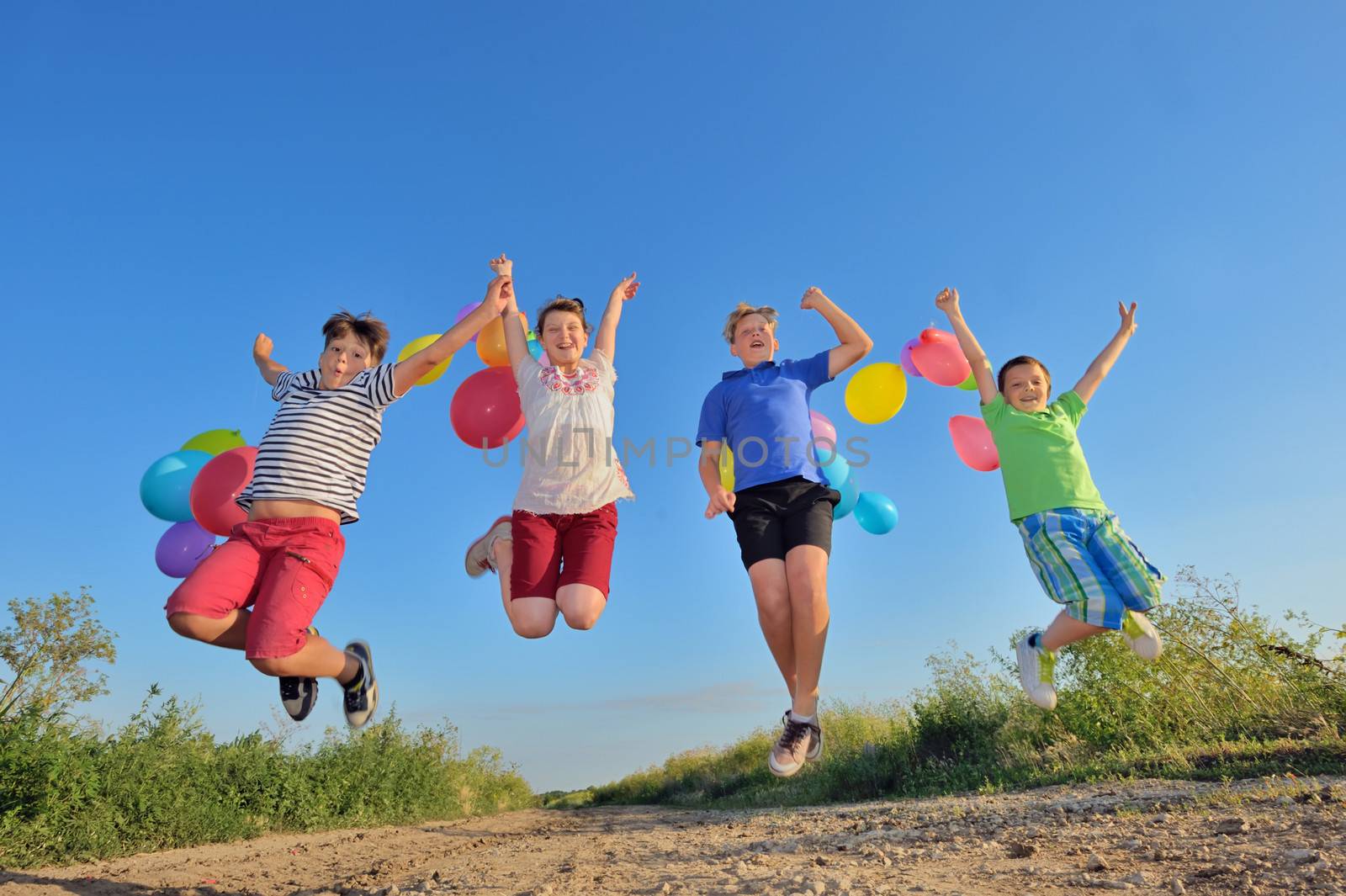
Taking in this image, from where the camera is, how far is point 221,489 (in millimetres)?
4422

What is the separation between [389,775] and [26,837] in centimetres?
547

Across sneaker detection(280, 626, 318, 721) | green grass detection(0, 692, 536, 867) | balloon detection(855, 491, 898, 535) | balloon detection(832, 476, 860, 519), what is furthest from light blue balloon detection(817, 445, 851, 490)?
green grass detection(0, 692, 536, 867)

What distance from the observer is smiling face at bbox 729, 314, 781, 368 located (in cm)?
440

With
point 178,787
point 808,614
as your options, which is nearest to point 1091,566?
point 808,614

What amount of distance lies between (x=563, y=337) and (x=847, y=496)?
2460 mm

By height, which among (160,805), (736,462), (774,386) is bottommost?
(160,805)

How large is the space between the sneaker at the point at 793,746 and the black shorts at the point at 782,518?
2.52ft

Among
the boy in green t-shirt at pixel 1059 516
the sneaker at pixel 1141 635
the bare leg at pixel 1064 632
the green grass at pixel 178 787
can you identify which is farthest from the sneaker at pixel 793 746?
the green grass at pixel 178 787

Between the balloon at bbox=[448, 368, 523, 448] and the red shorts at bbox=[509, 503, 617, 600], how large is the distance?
2.49 ft

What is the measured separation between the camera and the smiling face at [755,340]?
440 cm

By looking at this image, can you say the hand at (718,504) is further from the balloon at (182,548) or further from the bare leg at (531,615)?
the balloon at (182,548)

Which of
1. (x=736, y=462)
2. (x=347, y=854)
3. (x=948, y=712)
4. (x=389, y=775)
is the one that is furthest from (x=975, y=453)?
(x=389, y=775)

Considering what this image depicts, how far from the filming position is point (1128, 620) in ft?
12.4

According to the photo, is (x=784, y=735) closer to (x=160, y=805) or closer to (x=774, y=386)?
(x=774, y=386)
